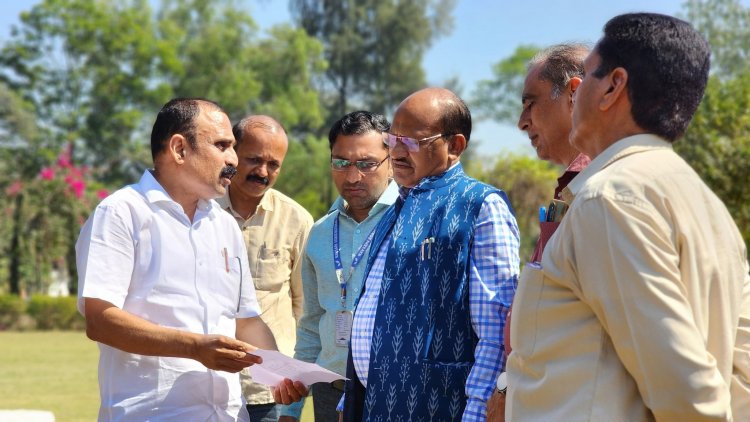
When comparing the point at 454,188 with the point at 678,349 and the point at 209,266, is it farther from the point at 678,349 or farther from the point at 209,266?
the point at 678,349

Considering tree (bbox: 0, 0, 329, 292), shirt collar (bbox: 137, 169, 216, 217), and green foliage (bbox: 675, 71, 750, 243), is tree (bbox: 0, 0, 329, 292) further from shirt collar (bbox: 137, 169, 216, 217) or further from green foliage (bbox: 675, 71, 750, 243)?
shirt collar (bbox: 137, 169, 216, 217)

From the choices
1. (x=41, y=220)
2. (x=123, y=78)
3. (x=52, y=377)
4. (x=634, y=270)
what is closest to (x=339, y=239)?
(x=634, y=270)

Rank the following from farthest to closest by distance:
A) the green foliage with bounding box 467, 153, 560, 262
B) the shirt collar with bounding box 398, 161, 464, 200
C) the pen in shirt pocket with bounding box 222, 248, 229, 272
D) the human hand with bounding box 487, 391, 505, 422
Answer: the green foliage with bounding box 467, 153, 560, 262 → the pen in shirt pocket with bounding box 222, 248, 229, 272 → the shirt collar with bounding box 398, 161, 464, 200 → the human hand with bounding box 487, 391, 505, 422

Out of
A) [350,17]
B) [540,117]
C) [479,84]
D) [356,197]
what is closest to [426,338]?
[540,117]

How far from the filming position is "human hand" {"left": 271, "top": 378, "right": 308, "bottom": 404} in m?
4.48

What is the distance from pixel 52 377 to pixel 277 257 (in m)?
12.3

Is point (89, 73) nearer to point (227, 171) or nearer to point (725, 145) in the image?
point (725, 145)

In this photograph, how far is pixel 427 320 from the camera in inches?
139

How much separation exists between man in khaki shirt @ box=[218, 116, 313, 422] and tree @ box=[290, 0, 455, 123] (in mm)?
54923

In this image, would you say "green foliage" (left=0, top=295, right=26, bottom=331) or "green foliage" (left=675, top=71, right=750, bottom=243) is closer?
"green foliage" (left=675, top=71, right=750, bottom=243)

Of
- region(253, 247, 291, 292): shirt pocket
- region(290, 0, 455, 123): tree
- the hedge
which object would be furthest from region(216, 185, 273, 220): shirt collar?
region(290, 0, 455, 123): tree

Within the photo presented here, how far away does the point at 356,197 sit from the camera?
5.50 metres

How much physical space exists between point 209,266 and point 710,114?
2358 centimetres

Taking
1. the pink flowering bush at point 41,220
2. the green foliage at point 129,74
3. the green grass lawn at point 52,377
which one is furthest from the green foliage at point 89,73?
the green grass lawn at point 52,377
